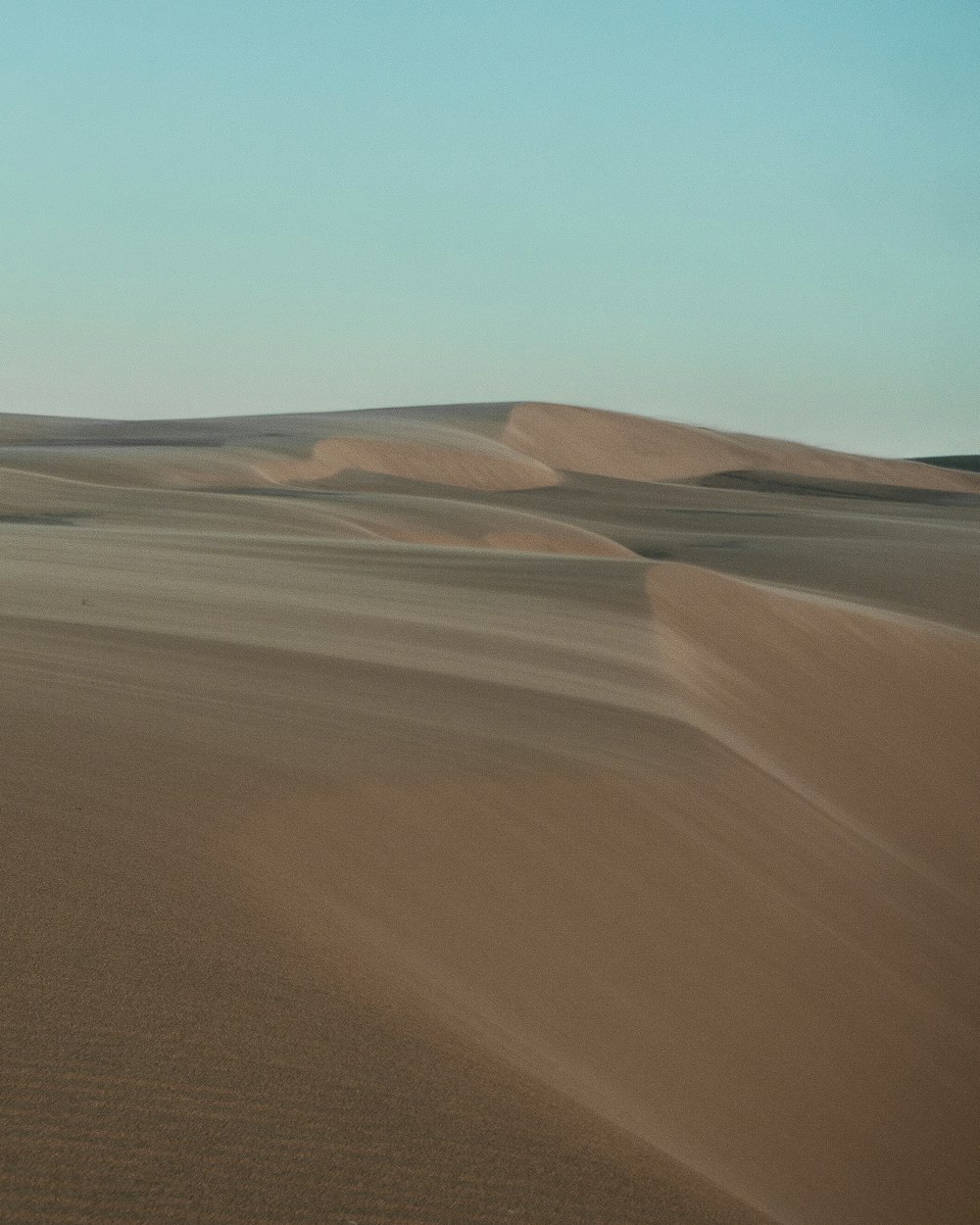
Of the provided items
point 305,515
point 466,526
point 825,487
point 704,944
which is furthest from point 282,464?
point 704,944

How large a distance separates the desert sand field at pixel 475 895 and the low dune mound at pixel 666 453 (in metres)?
36.4

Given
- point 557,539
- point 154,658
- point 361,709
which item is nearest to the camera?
point 361,709

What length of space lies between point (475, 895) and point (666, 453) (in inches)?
1787

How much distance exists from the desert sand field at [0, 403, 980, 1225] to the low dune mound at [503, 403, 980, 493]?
3641 centimetres

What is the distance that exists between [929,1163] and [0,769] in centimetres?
333

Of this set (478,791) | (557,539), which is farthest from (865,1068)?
(557,539)

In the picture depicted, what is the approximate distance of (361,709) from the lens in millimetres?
6449

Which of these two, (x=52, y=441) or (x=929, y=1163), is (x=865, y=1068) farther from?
(x=52, y=441)

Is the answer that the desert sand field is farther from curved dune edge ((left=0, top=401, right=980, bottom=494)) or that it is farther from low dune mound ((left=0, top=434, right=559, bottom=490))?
curved dune edge ((left=0, top=401, right=980, bottom=494))

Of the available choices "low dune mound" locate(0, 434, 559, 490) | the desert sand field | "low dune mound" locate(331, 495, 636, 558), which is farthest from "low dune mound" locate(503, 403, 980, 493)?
the desert sand field

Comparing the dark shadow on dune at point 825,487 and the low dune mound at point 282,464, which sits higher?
the dark shadow on dune at point 825,487

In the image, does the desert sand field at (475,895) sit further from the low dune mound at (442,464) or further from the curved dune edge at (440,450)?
the low dune mound at (442,464)

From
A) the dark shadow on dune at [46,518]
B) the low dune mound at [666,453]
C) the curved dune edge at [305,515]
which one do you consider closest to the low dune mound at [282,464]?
the curved dune edge at [305,515]

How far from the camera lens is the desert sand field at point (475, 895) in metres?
2.97
